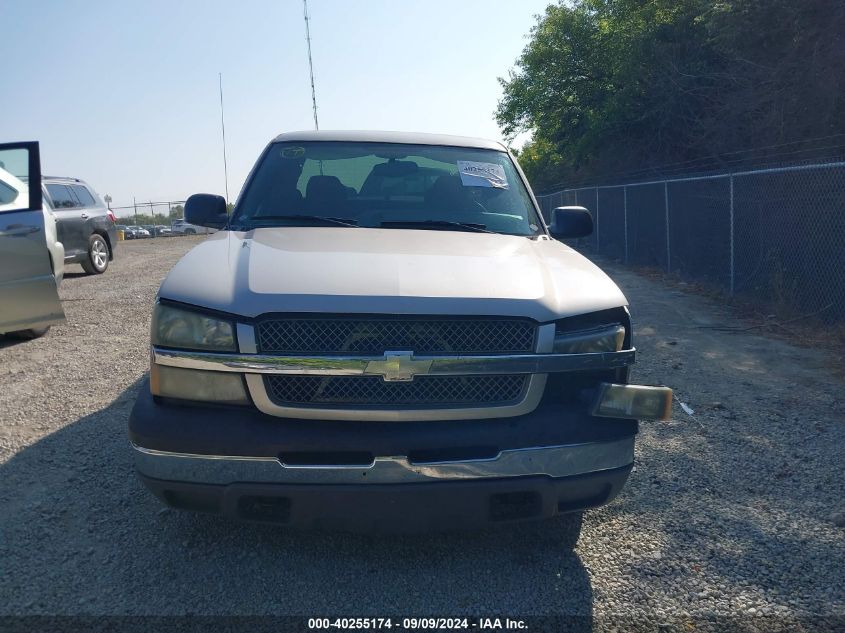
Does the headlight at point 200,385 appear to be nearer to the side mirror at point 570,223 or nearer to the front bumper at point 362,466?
the front bumper at point 362,466

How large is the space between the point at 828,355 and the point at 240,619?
20.6 ft

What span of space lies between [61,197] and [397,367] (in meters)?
12.6

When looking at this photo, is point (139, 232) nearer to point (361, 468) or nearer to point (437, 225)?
point (437, 225)

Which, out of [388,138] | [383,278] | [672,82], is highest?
[672,82]

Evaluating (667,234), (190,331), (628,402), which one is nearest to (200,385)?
(190,331)

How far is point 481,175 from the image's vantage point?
4.44 metres

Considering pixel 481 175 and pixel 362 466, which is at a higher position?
pixel 481 175

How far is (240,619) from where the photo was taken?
8.84ft

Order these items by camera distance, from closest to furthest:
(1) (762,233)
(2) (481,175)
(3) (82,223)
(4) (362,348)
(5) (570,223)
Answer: (4) (362,348), (2) (481,175), (5) (570,223), (1) (762,233), (3) (82,223)

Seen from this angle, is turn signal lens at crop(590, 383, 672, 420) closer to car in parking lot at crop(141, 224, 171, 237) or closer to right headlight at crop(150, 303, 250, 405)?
right headlight at crop(150, 303, 250, 405)

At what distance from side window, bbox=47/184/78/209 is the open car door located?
23.8ft

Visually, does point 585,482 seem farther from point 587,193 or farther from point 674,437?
point 587,193

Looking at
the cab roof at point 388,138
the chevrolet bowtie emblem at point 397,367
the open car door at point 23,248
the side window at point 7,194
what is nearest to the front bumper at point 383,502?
the chevrolet bowtie emblem at point 397,367

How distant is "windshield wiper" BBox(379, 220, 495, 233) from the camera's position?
394cm
